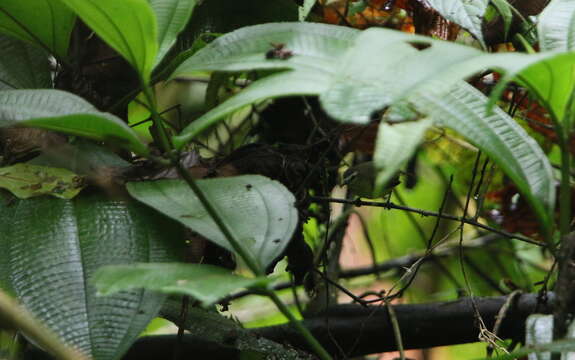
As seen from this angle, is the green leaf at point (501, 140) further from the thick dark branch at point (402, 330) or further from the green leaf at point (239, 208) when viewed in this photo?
the thick dark branch at point (402, 330)

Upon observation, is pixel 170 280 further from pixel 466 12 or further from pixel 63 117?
pixel 466 12

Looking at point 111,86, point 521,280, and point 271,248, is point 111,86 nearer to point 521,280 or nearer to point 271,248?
point 271,248

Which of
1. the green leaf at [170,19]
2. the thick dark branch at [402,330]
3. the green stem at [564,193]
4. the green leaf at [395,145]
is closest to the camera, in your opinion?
the green leaf at [395,145]

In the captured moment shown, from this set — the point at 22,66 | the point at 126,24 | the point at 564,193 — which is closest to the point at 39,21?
the point at 22,66

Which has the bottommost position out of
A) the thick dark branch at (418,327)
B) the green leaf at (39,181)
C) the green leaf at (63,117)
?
the thick dark branch at (418,327)

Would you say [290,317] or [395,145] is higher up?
[395,145]

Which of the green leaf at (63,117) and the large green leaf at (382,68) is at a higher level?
the large green leaf at (382,68)

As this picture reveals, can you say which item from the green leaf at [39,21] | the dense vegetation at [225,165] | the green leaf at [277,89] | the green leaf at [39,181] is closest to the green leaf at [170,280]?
the dense vegetation at [225,165]
